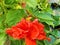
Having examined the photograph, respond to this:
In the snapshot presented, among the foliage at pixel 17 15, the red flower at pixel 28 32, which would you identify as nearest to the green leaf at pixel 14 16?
the foliage at pixel 17 15

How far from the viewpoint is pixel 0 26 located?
1.02m

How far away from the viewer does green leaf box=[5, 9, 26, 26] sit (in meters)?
1.01

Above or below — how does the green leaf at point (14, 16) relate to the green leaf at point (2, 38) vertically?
above

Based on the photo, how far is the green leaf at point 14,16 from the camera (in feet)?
3.30

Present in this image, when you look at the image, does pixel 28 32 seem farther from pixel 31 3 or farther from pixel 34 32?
pixel 31 3

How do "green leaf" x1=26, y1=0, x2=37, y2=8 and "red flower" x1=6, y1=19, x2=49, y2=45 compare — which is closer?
"red flower" x1=6, y1=19, x2=49, y2=45

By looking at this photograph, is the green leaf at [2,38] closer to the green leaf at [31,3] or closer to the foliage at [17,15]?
the foliage at [17,15]

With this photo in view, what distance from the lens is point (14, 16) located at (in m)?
1.01

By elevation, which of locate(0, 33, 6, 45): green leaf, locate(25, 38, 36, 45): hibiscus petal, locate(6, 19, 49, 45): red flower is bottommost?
locate(0, 33, 6, 45): green leaf

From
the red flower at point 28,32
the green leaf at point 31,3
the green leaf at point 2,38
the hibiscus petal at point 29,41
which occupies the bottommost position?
the green leaf at point 2,38

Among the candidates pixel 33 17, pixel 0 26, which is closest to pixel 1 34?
pixel 0 26

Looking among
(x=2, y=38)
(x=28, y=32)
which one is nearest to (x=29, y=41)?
(x=28, y=32)

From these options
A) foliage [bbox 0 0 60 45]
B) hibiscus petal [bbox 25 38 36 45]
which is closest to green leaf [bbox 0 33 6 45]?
foliage [bbox 0 0 60 45]

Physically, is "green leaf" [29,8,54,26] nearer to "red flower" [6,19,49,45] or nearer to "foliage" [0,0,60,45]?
"foliage" [0,0,60,45]
